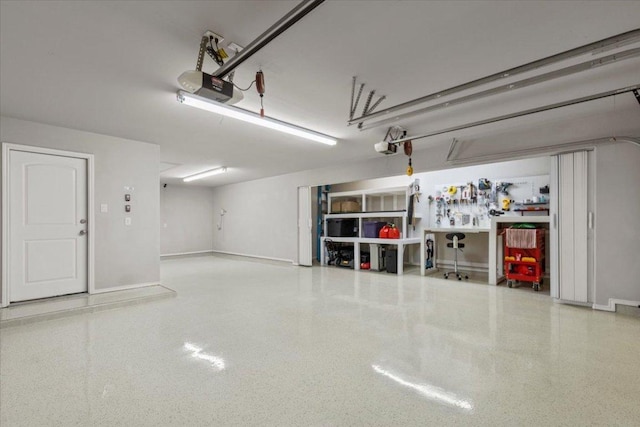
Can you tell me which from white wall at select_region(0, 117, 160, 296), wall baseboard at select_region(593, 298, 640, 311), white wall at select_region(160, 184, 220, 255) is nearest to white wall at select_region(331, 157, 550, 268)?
wall baseboard at select_region(593, 298, 640, 311)

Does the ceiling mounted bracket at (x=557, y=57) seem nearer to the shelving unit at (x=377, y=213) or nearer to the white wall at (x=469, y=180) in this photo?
the shelving unit at (x=377, y=213)

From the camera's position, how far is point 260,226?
9289 millimetres

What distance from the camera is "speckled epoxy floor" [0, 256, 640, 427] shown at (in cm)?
181

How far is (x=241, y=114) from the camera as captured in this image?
360cm

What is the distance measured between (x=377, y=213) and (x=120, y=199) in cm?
540

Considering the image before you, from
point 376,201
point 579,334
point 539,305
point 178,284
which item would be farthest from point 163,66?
point 376,201

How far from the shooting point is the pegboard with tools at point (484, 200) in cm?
605

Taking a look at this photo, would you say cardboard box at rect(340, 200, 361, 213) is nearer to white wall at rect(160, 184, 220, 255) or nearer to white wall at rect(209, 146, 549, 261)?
white wall at rect(209, 146, 549, 261)

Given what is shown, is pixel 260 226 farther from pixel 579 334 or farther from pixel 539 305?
pixel 579 334

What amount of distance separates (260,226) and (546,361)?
308 inches

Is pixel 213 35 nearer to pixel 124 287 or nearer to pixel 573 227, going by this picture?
pixel 124 287

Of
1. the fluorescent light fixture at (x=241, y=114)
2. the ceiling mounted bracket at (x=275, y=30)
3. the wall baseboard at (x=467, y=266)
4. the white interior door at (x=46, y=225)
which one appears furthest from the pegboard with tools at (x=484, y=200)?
the white interior door at (x=46, y=225)

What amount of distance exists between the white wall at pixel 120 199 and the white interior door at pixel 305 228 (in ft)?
11.5

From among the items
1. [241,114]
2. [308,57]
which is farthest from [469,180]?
[308,57]
